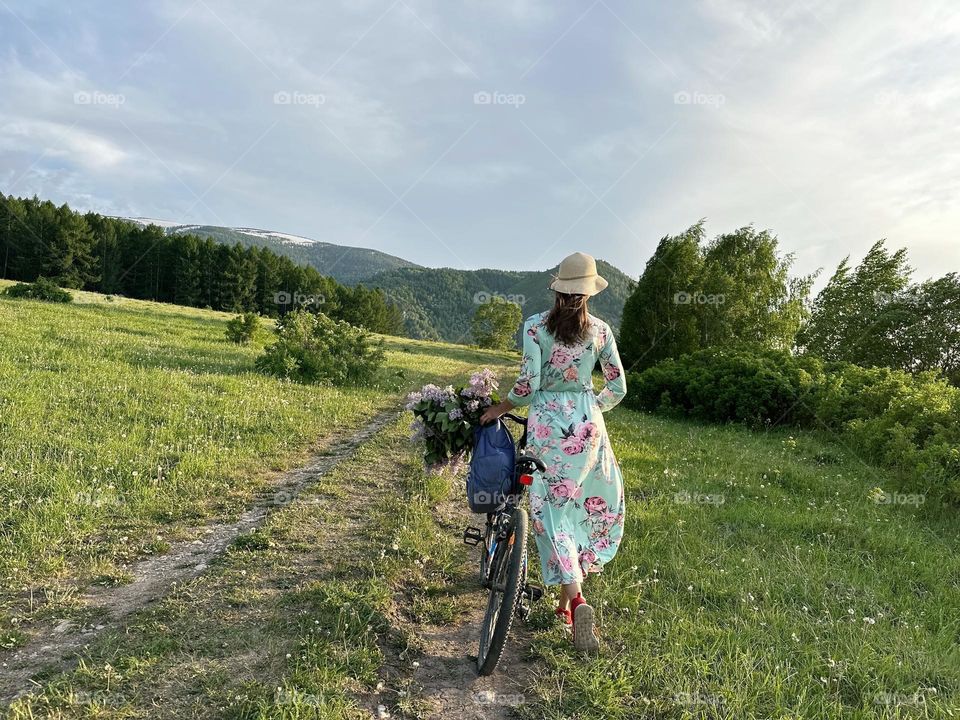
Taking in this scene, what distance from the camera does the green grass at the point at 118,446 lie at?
4.95 metres

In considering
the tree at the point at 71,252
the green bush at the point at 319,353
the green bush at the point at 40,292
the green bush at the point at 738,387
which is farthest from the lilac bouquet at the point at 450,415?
the tree at the point at 71,252

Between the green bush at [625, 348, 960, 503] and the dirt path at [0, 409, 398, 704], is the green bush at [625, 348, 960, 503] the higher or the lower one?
the higher one

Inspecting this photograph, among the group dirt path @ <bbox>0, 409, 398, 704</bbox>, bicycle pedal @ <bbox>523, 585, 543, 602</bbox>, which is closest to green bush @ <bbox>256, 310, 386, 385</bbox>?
dirt path @ <bbox>0, 409, 398, 704</bbox>

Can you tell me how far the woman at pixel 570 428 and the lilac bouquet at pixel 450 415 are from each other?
52 cm

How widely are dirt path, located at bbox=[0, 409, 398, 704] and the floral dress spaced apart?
132 inches

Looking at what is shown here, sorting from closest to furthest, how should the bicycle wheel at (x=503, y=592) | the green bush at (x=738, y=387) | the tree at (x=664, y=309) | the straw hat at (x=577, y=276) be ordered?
the bicycle wheel at (x=503, y=592) < the straw hat at (x=577, y=276) < the green bush at (x=738, y=387) < the tree at (x=664, y=309)

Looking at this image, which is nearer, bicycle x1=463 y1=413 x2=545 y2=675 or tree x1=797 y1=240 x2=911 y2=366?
bicycle x1=463 y1=413 x2=545 y2=675

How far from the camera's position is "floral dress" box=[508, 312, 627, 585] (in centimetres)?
422

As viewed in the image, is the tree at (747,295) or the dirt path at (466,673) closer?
the dirt path at (466,673)

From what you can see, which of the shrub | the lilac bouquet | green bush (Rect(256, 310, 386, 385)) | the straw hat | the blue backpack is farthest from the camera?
the shrub

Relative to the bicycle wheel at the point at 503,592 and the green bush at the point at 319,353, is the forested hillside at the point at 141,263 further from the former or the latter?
the bicycle wheel at the point at 503,592

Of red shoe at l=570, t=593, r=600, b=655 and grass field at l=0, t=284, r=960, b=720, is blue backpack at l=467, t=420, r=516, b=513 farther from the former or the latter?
grass field at l=0, t=284, r=960, b=720

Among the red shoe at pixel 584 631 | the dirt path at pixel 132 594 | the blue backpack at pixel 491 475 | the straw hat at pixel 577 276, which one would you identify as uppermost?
the straw hat at pixel 577 276

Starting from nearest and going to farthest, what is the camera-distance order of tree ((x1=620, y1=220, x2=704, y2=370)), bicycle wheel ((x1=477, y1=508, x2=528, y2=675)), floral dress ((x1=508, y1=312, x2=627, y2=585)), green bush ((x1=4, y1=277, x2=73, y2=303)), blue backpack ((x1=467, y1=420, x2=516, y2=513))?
bicycle wheel ((x1=477, y1=508, x2=528, y2=675)), blue backpack ((x1=467, y1=420, x2=516, y2=513)), floral dress ((x1=508, y1=312, x2=627, y2=585)), tree ((x1=620, y1=220, x2=704, y2=370)), green bush ((x1=4, y1=277, x2=73, y2=303))
